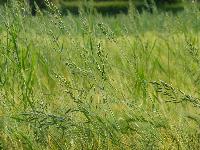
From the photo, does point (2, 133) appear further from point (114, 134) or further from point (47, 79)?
point (47, 79)

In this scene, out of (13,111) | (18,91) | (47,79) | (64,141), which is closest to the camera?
(64,141)

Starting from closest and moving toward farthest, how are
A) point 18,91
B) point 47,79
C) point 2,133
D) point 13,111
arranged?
point 2,133, point 13,111, point 18,91, point 47,79

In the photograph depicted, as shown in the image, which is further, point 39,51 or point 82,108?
point 39,51

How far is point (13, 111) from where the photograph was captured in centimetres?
168

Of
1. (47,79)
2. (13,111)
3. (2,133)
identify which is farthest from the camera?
(47,79)

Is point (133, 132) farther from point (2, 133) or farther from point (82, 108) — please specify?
point (2, 133)

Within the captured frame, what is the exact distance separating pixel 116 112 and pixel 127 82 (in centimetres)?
36

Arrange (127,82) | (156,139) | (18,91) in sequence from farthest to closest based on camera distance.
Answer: (127,82)
(18,91)
(156,139)

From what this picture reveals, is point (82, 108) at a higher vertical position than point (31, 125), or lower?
higher

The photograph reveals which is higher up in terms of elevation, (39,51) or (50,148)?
(39,51)

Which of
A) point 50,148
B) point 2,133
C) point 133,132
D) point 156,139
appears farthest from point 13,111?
point 156,139

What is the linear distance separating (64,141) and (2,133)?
0.94 ft

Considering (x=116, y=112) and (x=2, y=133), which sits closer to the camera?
(x=2, y=133)

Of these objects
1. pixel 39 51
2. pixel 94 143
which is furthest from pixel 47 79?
pixel 94 143
